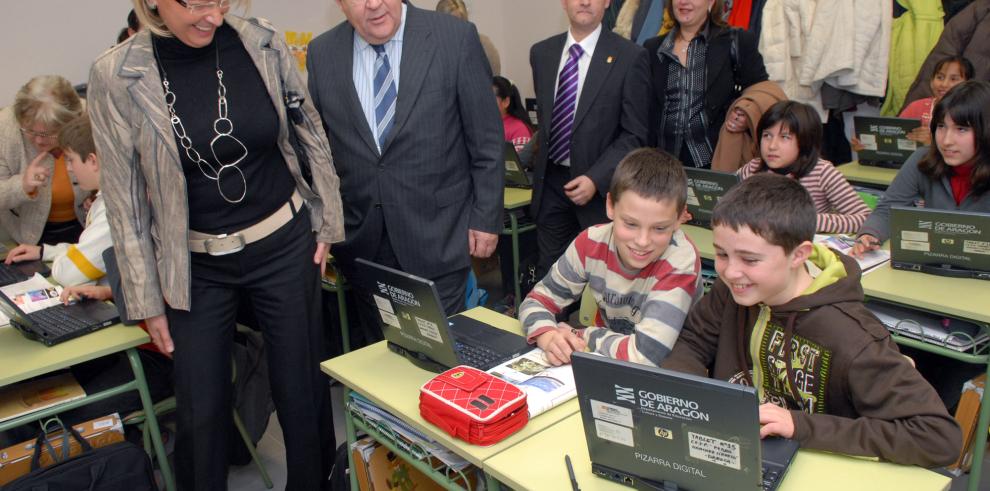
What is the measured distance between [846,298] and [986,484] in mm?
1421

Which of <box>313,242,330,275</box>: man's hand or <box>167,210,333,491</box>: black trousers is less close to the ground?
<box>313,242,330,275</box>: man's hand

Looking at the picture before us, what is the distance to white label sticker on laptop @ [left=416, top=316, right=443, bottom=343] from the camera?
5.36 feet

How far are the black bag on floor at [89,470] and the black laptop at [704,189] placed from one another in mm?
1964

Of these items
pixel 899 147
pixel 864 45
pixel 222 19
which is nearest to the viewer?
pixel 222 19

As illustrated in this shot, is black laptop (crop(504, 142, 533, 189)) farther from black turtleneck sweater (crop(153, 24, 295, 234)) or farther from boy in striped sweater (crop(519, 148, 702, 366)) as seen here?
black turtleneck sweater (crop(153, 24, 295, 234))

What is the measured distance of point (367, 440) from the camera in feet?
6.06

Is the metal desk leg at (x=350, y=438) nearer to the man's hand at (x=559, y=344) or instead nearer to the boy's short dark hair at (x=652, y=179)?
the man's hand at (x=559, y=344)

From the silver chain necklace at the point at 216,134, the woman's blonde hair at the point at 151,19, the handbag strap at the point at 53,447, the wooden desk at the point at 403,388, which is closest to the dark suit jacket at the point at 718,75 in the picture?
the wooden desk at the point at 403,388

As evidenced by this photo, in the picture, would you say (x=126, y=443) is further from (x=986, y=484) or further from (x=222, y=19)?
(x=986, y=484)

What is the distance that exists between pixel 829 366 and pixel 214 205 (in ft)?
4.75

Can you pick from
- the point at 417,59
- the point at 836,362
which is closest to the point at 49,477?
the point at 417,59

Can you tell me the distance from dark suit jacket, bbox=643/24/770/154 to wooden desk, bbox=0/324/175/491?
218cm

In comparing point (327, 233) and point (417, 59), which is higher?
point (417, 59)

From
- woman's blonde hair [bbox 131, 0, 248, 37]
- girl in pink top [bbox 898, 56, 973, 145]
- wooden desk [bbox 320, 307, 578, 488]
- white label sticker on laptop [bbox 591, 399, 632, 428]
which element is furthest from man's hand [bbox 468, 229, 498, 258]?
girl in pink top [bbox 898, 56, 973, 145]
